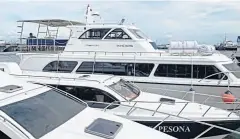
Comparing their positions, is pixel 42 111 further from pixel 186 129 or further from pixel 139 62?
pixel 139 62

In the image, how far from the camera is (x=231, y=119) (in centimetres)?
567

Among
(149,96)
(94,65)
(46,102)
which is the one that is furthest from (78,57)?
(46,102)

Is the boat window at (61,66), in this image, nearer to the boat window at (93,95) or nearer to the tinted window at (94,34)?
the tinted window at (94,34)

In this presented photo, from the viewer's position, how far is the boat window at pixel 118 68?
31.5 feet

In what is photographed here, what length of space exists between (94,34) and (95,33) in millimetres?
54

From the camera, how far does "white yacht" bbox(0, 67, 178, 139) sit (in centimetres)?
274

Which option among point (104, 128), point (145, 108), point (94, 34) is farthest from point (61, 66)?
point (104, 128)

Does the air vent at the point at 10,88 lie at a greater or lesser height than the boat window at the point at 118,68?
greater

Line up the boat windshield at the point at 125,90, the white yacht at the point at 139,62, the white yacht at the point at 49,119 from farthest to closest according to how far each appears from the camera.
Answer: the white yacht at the point at 139,62 < the boat windshield at the point at 125,90 < the white yacht at the point at 49,119

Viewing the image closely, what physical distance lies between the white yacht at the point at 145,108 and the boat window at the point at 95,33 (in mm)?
4523

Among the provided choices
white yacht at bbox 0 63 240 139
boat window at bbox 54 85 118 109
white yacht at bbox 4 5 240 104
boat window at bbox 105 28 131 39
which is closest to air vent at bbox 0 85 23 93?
white yacht at bbox 0 63 240 139

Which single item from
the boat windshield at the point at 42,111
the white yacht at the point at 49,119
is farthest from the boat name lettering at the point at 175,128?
the boat windshield at the point at 42,111

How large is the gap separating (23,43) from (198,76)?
349 inches

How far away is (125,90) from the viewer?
6.46m
